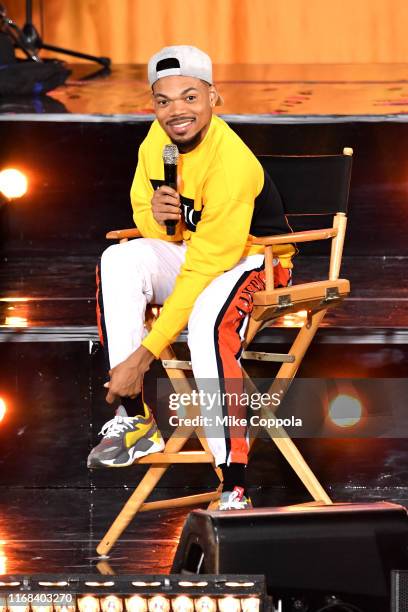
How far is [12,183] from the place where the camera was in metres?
3.98

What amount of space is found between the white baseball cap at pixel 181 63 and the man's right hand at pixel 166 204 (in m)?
0.24

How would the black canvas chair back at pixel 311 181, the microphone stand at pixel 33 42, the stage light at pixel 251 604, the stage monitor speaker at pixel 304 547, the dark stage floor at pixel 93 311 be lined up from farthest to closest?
the microphone stand at pixel 33 42, the dark stage floor at pixel 93 311, the black canvas chair back at pixel 311 181, the stage monitor speaker at pixel 304 547, the stage light at pixel 251 604

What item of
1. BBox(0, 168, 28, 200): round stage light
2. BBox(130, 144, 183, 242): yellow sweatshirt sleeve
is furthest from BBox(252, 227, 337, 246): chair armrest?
BBox(0, 168, 28, 200): round stage light

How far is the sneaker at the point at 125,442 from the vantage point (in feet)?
→ 8.65

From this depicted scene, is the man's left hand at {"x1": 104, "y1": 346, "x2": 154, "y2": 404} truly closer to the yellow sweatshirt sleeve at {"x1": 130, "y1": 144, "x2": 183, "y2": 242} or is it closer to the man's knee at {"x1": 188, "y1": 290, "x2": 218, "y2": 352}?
the man's knee at {"x1": 188, "y1": 290, "x2": 218, "y2": 352}

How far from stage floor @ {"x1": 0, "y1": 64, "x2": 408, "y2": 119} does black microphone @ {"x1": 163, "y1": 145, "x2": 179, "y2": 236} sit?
4.47 ft

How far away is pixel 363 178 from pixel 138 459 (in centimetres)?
160

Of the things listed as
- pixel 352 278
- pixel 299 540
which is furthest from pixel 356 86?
pixel 299 540

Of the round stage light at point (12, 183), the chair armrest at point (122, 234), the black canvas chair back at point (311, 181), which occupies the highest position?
the round stage light at point (12, 183)

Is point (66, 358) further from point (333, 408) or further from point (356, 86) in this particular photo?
point (356, 86)

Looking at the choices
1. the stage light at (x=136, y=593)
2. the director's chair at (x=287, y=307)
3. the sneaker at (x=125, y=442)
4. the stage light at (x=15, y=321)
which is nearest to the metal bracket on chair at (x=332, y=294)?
the director's chair at (x=287, y=307)

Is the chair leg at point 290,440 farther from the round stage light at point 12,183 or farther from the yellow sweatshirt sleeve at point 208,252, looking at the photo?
the round stage light at point 12,183

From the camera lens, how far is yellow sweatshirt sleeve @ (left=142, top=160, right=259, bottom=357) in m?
2.65

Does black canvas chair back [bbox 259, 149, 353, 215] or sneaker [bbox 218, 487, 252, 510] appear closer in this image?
sneaker [bbox 218, 487, 252, 510]
